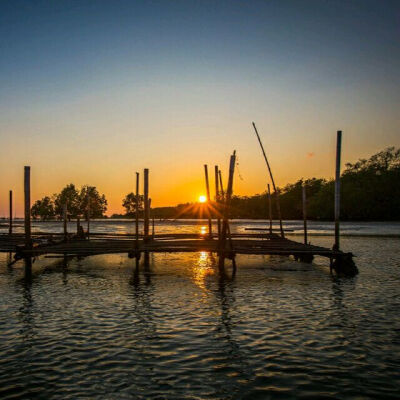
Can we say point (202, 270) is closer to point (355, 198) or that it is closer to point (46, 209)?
point (355, 198)

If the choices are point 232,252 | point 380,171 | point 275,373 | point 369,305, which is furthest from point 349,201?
point 275,373

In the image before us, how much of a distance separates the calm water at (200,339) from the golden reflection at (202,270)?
34 cm

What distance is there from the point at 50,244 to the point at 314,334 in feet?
65.8

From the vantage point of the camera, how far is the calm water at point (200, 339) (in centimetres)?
664

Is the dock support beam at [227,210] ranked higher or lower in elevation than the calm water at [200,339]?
higher

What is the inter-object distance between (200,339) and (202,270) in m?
12.0

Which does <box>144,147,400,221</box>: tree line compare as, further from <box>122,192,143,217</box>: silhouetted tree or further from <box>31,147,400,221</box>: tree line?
<box>122,192,143,217</box>: silhouetted tree

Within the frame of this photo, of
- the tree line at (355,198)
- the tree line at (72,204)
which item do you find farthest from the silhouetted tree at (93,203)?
the tree line at (355,198)

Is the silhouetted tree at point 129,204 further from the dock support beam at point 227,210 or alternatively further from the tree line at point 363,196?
the dock support beam at point 227,210

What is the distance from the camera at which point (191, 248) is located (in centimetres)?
2103

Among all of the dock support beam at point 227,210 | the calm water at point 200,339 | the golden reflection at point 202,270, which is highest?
the dock support beam at point 227,210

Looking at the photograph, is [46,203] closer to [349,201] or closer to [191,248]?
[349,201]

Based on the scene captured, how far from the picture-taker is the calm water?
664 centimetres

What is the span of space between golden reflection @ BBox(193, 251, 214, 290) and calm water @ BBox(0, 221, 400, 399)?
344 millimetres
